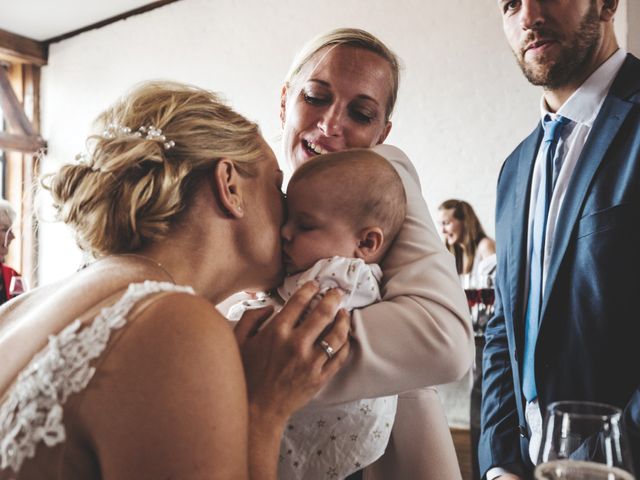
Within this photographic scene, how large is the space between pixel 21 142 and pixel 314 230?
26.1 ft

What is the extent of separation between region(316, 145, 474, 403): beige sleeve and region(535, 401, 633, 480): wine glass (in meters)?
0.35

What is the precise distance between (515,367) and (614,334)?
34 cm

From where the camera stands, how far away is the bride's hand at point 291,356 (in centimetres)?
107

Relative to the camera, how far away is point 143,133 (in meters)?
1.18

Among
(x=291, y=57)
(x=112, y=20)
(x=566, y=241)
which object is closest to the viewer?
(x=566, y=241)

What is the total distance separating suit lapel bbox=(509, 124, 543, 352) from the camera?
184cm

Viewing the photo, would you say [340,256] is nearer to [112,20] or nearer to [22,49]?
[112,20]

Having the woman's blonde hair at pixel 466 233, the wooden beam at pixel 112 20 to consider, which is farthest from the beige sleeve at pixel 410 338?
the wooden beam at pixel 112 20

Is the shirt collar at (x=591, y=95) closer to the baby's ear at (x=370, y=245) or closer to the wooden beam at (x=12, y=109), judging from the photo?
the baby's ear at (x=370, y=245)

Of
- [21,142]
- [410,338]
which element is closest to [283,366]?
[410,338]

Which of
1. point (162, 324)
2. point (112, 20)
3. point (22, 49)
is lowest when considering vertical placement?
point (162, 324)

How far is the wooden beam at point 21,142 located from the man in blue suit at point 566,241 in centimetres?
751

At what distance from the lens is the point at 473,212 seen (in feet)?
17.4

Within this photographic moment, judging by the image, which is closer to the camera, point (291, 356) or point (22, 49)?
point (291, 356)
